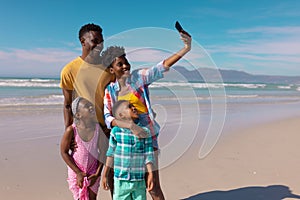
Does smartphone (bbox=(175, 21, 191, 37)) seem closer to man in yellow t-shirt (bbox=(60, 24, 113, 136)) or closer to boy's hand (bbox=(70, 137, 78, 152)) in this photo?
man in yellow t-shirt (bbox=(60, 24, 113, 136))

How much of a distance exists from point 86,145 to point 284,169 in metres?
3.22

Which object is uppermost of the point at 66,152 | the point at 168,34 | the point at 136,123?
the point at 168,34

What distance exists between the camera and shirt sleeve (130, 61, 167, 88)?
7.53 ft

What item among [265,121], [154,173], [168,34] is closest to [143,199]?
[154,173]

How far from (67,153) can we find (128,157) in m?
0.55

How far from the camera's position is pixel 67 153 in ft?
8.36

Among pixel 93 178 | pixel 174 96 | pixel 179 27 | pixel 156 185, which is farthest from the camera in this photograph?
pixel 174 96

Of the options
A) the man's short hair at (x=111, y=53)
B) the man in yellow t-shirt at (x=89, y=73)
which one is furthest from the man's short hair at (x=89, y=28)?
the man's short hair at (x=111, y=53)

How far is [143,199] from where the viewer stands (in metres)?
2.46

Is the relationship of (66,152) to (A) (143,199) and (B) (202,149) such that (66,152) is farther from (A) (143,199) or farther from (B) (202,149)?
(B) (202,149)

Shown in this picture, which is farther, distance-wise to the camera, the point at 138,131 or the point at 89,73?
the point at 89,73

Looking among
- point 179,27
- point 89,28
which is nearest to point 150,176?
point 179,27

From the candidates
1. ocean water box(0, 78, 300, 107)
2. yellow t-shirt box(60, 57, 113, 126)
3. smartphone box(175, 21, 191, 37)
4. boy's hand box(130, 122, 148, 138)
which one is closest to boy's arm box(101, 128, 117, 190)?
boy's hand box(130, 122, 148, 138)

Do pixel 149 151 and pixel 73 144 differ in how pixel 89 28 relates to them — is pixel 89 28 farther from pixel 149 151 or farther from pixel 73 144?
pixel 149 151
